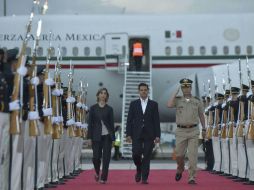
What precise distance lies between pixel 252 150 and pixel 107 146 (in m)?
2.57

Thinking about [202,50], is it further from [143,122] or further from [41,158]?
[41,158]

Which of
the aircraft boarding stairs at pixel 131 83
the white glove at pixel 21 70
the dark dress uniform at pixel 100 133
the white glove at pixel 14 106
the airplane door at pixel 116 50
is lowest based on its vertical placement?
the dark dress uniform at pixel 100 133

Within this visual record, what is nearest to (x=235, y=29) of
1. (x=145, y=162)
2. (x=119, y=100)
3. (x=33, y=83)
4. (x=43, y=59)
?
(x=119, y=100)

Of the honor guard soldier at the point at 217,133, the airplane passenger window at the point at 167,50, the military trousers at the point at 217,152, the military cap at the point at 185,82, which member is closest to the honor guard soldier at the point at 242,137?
the military cap at the point at 185,82

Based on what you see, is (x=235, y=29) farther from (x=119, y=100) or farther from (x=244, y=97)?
(x=244, y=97)

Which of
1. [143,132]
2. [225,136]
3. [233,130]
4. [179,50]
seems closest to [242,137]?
[233,130]

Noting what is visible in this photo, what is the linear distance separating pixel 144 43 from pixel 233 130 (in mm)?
14161

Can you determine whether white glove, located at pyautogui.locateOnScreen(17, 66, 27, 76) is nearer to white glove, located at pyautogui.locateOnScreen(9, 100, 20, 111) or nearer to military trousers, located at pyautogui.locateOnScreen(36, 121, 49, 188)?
white glove, located at pyautogui.locateOnScreen(9, 100, 20, 111)

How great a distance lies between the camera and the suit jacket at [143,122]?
49.7 feet

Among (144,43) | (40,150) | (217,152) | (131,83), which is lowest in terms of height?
(217,152)

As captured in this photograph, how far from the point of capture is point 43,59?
97.4 ft

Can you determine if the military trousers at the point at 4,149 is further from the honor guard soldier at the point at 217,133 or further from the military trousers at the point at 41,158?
the honor guard soldier at the point at 217,133

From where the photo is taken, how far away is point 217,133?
18.6 m

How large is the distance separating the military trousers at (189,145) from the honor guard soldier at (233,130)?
107cm
